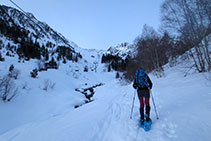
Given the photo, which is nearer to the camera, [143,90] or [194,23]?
A: [143,90]

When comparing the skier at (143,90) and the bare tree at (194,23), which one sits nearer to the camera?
the skier at (143,90)

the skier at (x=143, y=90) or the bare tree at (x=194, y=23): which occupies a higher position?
the bare tree at (x=194, y=23)

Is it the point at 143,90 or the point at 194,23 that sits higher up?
the point at 194,23

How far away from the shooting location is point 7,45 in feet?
60.4

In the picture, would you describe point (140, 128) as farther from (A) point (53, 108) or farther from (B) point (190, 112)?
(A) point (53, 108)

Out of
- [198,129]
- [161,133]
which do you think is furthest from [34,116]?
[198,129]

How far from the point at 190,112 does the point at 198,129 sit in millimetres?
740

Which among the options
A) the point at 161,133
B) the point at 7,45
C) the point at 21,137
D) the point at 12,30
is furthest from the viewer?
the point at 12,30

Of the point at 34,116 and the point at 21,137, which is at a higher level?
the point at 21,137

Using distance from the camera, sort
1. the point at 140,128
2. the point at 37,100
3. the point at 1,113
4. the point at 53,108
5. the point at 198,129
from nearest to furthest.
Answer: the point at 198,129, the point at 140,128, the point at 1,113, the point at 53,108, the point at 37,100

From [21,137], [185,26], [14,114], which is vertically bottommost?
[14,114]

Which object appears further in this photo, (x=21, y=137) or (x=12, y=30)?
(x=12, y=30)

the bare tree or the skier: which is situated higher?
the bare tree

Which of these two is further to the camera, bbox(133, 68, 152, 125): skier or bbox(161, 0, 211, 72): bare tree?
bbox(161, 0, 211, 72): bare tree
